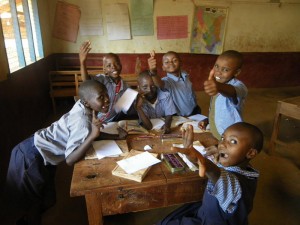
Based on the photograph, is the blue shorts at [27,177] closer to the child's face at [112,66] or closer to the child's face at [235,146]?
the child's face at [112,66]

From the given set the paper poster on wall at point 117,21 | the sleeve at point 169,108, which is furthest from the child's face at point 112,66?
the paper poster on wall at point 117,21

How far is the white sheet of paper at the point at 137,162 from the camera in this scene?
127cm

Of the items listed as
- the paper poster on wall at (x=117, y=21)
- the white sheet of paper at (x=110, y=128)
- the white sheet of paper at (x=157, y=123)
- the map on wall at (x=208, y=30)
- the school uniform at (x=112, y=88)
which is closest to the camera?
the white sheet of paper at (x=110, y=128)

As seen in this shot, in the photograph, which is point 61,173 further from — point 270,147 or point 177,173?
point 270,147

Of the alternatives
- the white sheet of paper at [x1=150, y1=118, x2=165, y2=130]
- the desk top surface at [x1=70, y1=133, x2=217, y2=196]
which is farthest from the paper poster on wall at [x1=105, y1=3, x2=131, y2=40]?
the desk top surface at [x1=70, y1=133, x2=217, y2=196]

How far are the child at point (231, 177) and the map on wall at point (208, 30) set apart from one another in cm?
486

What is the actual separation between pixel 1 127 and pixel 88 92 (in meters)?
1.26

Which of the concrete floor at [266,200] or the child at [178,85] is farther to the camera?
the child at [178,85]

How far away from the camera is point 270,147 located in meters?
3.10

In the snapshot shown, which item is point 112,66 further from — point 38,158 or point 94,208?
point 94,208

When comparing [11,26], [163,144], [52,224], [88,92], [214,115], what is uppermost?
[11,26]

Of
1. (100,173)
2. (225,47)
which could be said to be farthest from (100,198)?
(225,47)

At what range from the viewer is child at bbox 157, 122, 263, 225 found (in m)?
0.99

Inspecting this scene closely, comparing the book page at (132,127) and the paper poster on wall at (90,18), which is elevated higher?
the paper poster on wall at (90,18)
